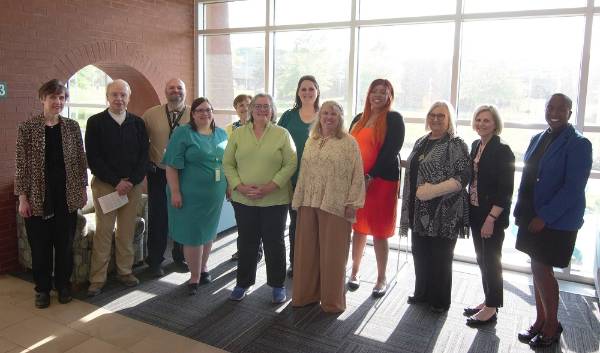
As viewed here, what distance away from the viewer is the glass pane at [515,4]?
13.1ft

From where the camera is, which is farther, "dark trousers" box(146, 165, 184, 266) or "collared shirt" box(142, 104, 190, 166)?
"dark trousers" box(146, 165, 184, 266)

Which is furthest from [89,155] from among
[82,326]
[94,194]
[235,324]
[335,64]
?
[335,64]

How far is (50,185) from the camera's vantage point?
3.20 m

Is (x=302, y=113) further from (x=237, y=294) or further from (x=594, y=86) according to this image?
(x=594, y=86)

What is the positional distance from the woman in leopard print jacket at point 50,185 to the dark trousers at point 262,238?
3.81 ft

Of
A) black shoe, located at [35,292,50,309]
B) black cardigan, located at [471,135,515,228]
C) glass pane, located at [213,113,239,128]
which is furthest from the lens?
glass pane, located at [213,113,239,128]

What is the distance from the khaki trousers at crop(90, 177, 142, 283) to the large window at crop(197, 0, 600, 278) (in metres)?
2.44

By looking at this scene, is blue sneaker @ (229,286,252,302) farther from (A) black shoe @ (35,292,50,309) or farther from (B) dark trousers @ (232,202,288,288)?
(A) black shoe @ (35,292,50,309)

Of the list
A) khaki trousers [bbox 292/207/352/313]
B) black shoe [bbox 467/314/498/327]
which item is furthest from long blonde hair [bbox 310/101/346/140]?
black shoe [bbox 467/314/498/327]

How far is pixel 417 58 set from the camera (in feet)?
15.3

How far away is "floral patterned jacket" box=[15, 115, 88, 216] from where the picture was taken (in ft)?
10.2

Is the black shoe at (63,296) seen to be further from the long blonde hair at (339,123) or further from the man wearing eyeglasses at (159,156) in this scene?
the long blonde hair at (339,123)

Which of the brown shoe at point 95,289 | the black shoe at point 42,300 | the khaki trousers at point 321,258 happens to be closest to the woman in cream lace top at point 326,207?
the khaki trousers at point 321,258

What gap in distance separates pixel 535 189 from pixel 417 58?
→ 7.56 ft
